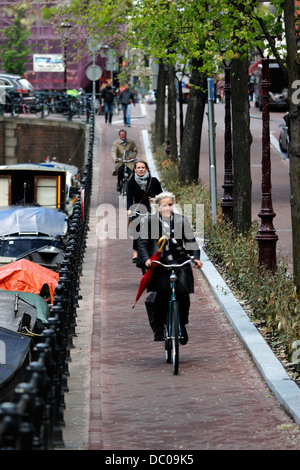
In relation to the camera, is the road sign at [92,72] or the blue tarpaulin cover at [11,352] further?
the road sign at [92,72]

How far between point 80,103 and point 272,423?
38.9 metres

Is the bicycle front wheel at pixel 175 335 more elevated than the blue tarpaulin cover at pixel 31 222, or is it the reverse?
the blue tarpaulin cover at pixel 31 222

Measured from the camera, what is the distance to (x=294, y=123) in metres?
11.2

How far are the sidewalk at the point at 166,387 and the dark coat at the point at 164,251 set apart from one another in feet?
2.90

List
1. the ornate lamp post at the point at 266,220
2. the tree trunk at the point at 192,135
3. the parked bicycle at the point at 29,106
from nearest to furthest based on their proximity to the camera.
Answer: the ornate lamp post at the point at 266,220
the tree trunk at the point at 192,135
the parked bicycle at the point at 29,106

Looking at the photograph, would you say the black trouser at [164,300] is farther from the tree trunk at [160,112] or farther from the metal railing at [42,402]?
the tree trunk at [160,112]

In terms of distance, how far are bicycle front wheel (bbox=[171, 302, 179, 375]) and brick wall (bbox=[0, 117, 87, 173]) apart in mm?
33738

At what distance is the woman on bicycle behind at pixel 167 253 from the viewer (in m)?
10.3

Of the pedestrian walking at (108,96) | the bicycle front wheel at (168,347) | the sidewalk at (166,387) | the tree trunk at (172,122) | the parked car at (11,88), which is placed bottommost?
the sidewalk at (166,387)

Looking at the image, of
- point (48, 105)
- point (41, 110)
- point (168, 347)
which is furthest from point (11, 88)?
point (168, 347)

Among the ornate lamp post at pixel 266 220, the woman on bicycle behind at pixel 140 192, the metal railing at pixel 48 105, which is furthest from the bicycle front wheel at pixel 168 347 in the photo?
the metal railing at pixel 48 105

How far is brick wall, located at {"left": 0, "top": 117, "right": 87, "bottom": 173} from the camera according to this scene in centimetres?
4494

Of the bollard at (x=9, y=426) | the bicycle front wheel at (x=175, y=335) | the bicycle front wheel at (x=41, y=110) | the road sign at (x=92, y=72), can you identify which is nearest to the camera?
the bollard at (x=9, y=426)

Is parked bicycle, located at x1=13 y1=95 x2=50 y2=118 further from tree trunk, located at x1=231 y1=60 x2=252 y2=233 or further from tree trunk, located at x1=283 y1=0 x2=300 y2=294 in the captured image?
tree trunk, located at x1=283 y1=0 x2=300 y2=294
